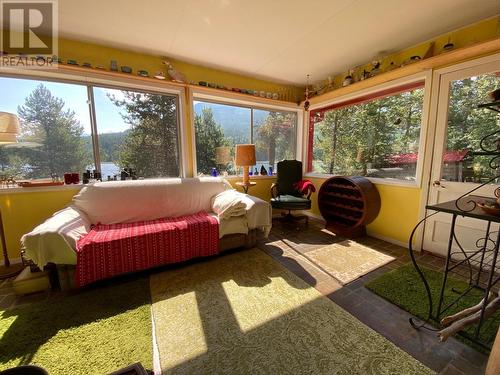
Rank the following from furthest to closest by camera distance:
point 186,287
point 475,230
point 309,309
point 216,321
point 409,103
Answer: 1. point 409,103
2. point 475,230
3. point 186,287
4. point 309,309
5. point 216,321

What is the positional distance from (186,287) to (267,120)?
3.22m

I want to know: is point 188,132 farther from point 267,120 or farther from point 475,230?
point 475,230

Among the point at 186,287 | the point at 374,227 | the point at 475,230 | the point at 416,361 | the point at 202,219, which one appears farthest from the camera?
the point at 374,227

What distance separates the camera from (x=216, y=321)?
1614mm

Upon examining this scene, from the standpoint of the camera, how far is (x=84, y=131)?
108 inches

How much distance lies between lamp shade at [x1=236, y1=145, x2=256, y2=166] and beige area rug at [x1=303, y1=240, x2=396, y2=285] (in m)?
1.51

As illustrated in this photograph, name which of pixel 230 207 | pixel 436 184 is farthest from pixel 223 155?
pixel 436 184

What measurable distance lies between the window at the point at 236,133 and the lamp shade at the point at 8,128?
1.99 metres

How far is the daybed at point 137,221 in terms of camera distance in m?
1.80

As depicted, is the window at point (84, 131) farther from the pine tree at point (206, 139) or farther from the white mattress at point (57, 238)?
the white mattress at point (57, 238)

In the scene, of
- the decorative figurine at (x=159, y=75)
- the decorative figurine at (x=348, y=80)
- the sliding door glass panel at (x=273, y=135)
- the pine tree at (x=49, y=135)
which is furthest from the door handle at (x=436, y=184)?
the pine tree at (x=49, y=135)

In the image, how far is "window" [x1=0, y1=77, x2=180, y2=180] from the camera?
8.11 ft

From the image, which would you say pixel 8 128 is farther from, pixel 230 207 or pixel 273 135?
pixel 273 135

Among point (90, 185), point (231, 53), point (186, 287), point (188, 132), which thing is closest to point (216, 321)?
point (186, 287)
